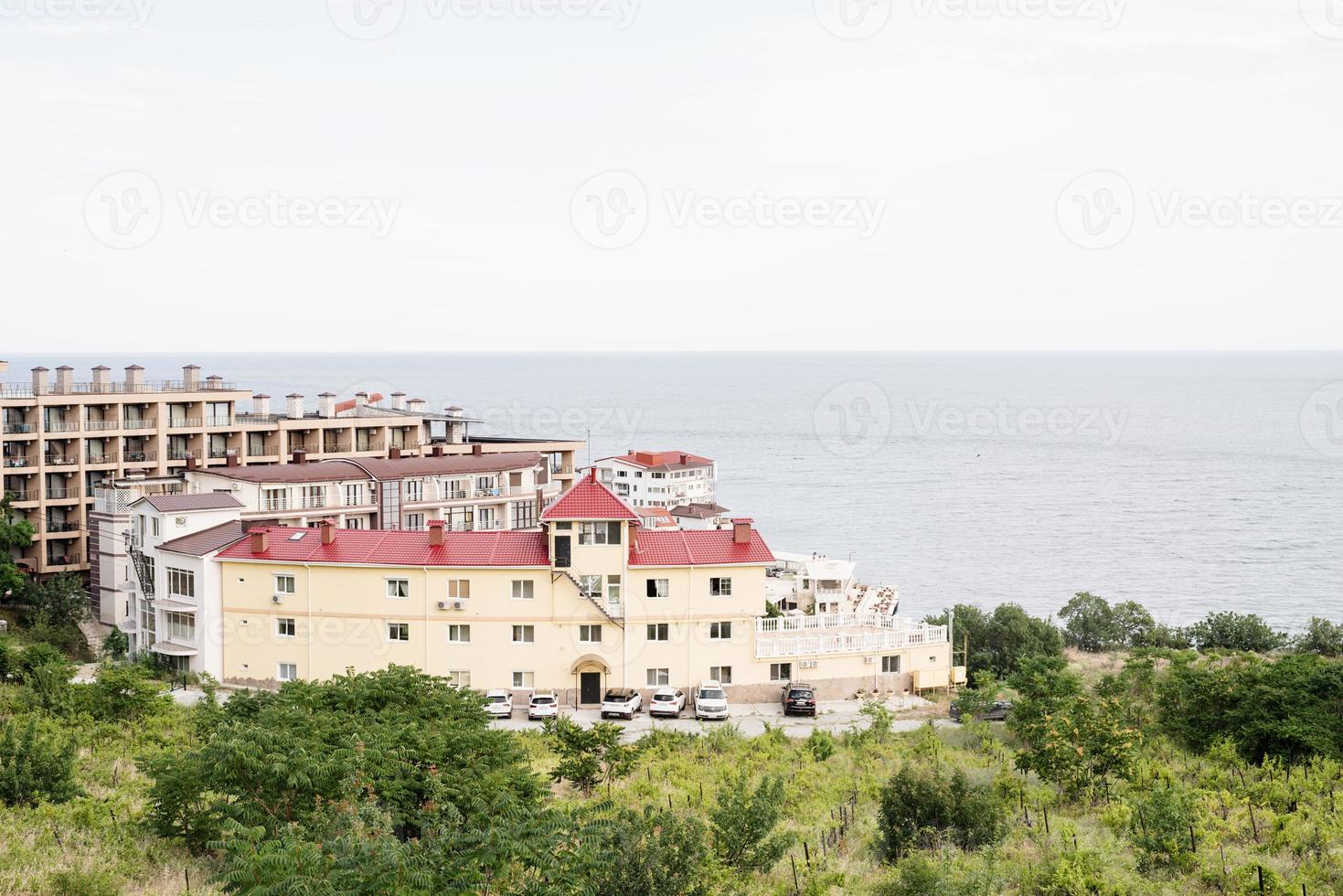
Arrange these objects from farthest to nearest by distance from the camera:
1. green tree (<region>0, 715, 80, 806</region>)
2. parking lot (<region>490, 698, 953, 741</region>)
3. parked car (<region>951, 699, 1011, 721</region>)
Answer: parked car (<region>951, 699, 1011, 721</region>)
parking lot (<region>490, 698, 953, 741</region>)
green tree (<region>0, 715, 80, 806</region>)

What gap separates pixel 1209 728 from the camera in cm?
2689

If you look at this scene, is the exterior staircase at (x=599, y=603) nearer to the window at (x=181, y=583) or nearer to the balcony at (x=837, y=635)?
the balcony at (x=837, y=635)

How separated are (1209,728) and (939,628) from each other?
10803mm

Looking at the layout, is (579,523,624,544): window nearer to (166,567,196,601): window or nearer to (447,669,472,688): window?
(447,669,472,688): window

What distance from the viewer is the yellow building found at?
34.7 metres

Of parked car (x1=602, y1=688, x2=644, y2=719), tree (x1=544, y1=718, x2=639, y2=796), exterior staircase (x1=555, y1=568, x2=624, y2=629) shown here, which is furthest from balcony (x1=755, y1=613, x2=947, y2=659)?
tree (x1=544, y1=718, x2=639, y2=796)

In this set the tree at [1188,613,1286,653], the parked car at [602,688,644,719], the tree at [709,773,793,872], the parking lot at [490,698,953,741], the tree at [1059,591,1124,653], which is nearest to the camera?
the tree at [709,773,793,872]

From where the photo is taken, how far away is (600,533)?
34.6 metres

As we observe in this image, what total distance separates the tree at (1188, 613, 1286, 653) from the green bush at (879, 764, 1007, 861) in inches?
1225

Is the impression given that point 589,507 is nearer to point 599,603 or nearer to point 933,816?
point 599,603

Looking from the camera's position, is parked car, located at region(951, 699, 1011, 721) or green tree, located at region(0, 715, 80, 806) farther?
parked car, located at region(951, 699, 1011, 721)

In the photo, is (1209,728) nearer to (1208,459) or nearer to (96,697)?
(96,697)

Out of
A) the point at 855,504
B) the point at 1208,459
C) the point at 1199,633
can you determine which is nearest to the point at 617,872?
the point at 1199,633

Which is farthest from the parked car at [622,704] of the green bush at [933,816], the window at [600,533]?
the green bush at [933,816]
